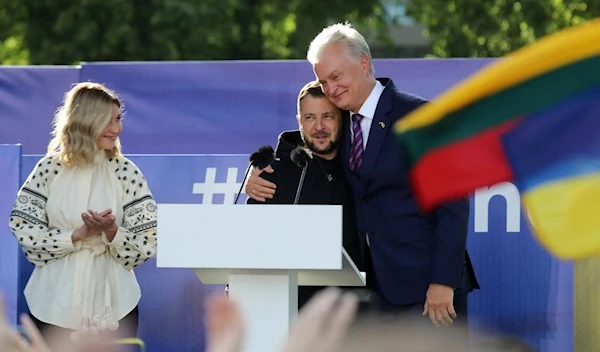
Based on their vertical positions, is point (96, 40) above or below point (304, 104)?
above

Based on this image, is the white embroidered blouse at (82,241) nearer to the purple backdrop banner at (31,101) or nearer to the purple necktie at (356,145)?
the purple necktie at (356,145)

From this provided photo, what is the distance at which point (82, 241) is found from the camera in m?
5.71

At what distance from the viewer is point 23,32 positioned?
1611 cm

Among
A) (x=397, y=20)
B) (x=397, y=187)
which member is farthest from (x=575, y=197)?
(x=397, y=20)

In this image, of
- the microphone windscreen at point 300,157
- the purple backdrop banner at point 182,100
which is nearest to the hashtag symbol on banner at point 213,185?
the purple backdrop banner at point 182,100

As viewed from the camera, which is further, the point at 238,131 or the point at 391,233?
the point at 238,131

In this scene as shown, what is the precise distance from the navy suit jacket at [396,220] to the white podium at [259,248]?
0.45m

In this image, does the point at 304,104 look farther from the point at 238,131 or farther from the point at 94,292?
the point at 238,131

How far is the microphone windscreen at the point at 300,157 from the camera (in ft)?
16.7

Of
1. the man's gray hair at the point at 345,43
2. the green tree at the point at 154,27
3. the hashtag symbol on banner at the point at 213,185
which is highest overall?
the green tree at the point at 154,27

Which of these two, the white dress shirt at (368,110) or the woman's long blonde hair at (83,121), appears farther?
the woman's long blonde hair at (83,121)

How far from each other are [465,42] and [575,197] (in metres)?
14.8

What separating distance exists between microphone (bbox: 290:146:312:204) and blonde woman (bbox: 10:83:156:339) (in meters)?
0.98

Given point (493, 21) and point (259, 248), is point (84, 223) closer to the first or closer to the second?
point (259, 248)
